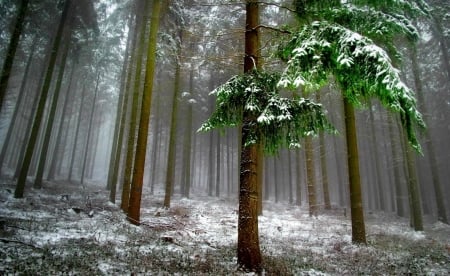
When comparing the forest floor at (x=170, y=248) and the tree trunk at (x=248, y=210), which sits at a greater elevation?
the tree trunk at (x=248, y=210)

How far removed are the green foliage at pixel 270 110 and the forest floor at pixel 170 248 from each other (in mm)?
3214

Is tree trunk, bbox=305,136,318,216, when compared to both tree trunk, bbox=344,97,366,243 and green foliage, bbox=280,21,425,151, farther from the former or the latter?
green foliage, bbox=280,21,425,151

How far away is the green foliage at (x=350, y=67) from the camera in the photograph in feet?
14.6

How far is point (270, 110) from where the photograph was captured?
6094mm

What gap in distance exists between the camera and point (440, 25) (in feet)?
55.8

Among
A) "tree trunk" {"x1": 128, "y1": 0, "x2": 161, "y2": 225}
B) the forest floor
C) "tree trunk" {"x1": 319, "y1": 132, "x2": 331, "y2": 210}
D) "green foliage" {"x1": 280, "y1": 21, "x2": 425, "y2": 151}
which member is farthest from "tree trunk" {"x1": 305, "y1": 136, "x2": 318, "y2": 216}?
"green foliage" {"x1": 280, "y1": 21, "x2": 425, "y2": 151}

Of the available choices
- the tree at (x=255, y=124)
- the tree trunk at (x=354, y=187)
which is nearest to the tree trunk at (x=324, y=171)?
the tree trunk at (x=354, y=187)

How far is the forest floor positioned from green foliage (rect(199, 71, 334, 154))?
3.21 meters

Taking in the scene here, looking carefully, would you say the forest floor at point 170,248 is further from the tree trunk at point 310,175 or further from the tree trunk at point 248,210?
the tree trunk at point 310,175

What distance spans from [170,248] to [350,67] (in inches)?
270

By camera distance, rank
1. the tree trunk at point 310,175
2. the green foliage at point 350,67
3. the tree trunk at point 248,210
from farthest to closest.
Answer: the tree trunk at point 310,175 → the tree trunk at point 248,210 → the green foliage at point 350,67

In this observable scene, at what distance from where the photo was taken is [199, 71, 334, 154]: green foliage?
20.2 feet

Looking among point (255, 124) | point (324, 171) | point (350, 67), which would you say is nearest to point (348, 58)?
point (350, 67)

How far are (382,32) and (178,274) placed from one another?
304 inches
